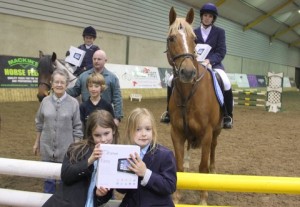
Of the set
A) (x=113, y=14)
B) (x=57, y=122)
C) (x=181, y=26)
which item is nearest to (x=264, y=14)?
(x=113, y=14)

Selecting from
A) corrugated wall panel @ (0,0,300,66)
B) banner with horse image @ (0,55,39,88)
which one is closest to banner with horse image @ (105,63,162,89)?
corrugated wall panel @ (0,0,300,66)

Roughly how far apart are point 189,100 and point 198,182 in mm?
1750

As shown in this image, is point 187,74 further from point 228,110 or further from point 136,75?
point 136,75

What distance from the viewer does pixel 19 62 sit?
12656 millimetres

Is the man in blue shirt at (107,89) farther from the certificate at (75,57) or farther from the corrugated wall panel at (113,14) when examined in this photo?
the corrugated wall panel at (113,14)

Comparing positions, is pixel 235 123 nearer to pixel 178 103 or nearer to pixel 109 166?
pixel 178 103

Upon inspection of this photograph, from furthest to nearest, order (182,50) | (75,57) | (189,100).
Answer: (75,57) < (189,100) < (182,50)

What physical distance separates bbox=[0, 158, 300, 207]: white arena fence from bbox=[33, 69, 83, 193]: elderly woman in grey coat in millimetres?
969

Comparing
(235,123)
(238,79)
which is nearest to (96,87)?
(235,123)

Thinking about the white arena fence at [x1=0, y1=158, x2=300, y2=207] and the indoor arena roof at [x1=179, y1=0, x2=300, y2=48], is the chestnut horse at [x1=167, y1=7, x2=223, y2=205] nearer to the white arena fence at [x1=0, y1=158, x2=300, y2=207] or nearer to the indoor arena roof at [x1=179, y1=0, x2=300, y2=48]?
the white arena fence at [x1=0, y1=158, x2=300, y2=207]

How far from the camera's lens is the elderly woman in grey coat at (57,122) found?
3.38 meters

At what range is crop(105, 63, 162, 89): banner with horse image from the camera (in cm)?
1613

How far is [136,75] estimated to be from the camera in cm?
1739

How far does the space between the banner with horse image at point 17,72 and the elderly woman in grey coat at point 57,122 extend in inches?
373
